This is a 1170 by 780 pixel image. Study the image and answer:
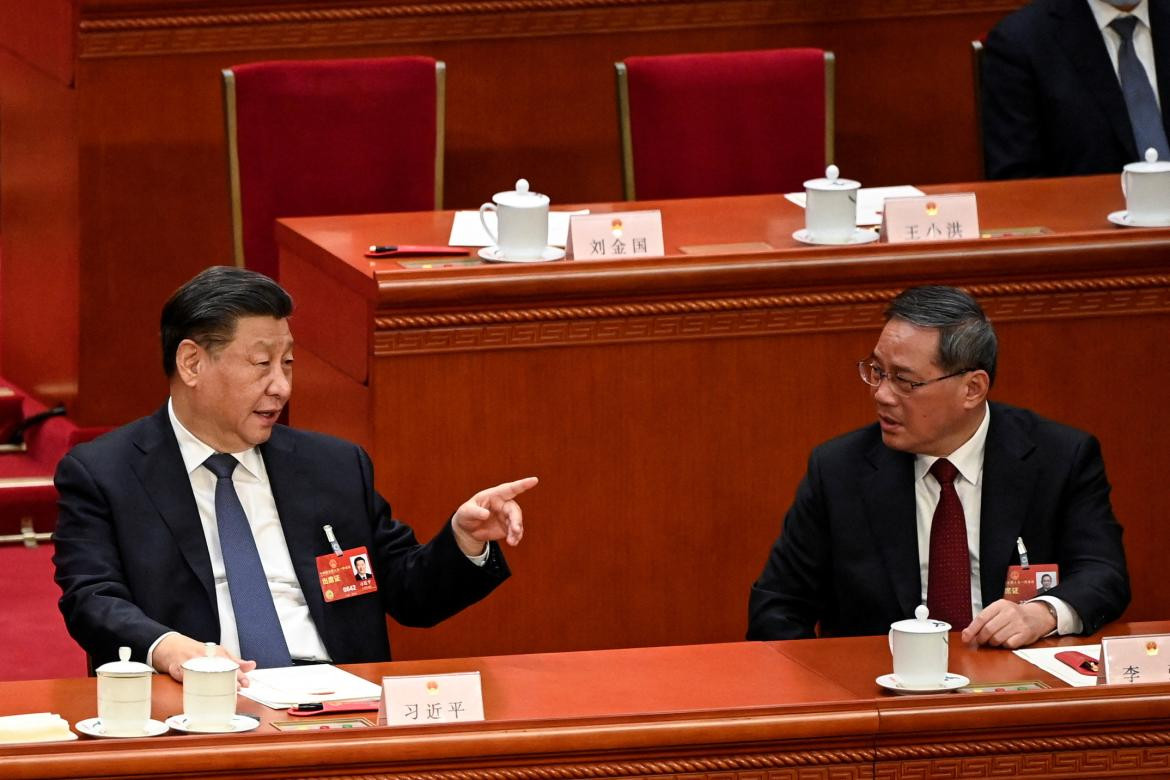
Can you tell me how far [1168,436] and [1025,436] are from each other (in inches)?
35.2

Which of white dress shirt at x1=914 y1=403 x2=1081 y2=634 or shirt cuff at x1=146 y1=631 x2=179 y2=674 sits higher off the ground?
white dress shirt at x1=914 y1=403 x2=1081 y2=634

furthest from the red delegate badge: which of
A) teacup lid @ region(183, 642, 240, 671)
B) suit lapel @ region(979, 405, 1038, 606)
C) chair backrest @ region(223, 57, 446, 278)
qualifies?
chair backrest @ region(223, 57, 446, 278)

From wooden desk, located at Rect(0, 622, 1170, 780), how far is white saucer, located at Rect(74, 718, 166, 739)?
19mm

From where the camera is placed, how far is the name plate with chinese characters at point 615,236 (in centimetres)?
404

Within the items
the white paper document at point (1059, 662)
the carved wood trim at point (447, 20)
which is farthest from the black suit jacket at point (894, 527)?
the carved wood trim at point (447, 20)

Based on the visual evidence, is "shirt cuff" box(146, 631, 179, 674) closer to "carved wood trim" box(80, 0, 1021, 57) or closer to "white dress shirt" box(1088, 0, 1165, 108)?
"carved wood trim" box(80, 0, 1021, 57)

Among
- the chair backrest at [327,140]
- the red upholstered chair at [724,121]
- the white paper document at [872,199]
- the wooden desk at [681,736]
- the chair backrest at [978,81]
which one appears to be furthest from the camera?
the chair backrest at [978,81]

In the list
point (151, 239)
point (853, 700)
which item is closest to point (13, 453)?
point (151, 239)

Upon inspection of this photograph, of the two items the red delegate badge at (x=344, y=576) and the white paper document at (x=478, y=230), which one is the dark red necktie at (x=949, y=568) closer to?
the red delegate badge at (x=344, y=576)

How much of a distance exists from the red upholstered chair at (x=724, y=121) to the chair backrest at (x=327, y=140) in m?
0.44

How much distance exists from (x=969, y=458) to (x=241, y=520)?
1124mm

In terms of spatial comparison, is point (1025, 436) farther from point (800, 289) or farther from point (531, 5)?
point (531, 5)

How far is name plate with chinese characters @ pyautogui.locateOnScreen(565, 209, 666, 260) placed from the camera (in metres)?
4.04

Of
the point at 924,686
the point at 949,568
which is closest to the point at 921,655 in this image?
the point at 924,686
